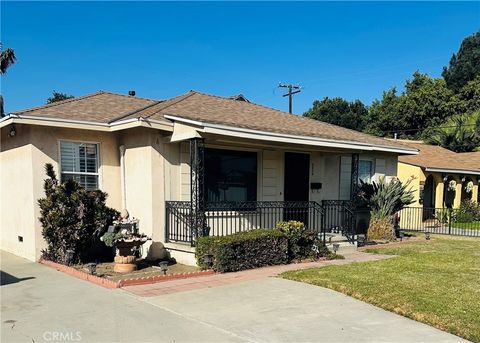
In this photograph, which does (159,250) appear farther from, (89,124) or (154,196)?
(89,124)

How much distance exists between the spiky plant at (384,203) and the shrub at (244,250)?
509 cm

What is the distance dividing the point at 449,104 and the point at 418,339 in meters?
44.3

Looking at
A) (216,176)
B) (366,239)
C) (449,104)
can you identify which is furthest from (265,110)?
(449,104)

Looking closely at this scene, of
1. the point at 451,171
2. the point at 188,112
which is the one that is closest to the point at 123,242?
the point at 188,112

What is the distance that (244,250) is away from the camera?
28.7ft

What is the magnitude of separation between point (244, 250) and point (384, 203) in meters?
6.38

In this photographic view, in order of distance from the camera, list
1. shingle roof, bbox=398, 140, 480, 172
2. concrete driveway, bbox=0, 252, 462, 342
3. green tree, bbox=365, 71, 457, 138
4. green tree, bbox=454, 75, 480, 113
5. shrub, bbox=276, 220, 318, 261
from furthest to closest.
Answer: green tree, bbox=365, 71, 457, 138 → green tree, bbox=454, 75, 480, 113 → shingle roof, bbox=398, 140, 480, 172 → shrub, bbox=276, 220, 318, 261 → concrete driveway, bbox=0, 252, 462, 342

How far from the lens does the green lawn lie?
548cm

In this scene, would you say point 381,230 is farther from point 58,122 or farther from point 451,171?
point 58,122

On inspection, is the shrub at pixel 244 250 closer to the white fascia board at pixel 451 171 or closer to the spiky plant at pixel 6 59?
the white fascia board at pixel 451 171

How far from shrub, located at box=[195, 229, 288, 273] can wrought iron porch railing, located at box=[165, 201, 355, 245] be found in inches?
27.1

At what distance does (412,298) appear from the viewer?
6289mm

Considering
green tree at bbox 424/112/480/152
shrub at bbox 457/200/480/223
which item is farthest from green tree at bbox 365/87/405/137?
shrub at bbox 457/200/480/223

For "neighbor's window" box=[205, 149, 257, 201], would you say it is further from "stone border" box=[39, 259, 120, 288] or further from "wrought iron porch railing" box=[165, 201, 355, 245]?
"stone border" box=[39, 259, 120, 288]
